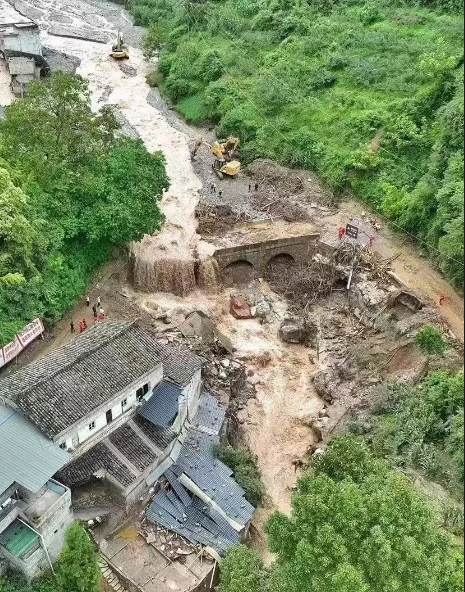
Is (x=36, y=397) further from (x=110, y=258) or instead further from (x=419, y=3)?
(x=419, y=3)

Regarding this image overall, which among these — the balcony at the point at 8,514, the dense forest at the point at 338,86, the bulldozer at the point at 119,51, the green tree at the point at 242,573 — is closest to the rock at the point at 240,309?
the dense forest at the point at 338,86

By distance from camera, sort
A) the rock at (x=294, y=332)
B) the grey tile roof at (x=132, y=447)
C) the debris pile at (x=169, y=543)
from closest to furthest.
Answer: the debris pile at (x=169, y=543)
the grey tile roof at (x=132, y=447)
the rock at (x=294, y=332)

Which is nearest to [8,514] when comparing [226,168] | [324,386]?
[324,386]

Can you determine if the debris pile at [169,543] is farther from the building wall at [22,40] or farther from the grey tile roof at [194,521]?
the building wall at [22,40]

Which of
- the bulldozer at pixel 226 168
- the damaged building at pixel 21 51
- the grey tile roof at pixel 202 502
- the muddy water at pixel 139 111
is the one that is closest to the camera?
the grey tile roof at pixel 202 502

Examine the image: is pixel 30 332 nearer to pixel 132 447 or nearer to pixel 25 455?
pixel 132 447

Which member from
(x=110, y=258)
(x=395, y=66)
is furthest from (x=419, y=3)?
(x=110, y=258)
